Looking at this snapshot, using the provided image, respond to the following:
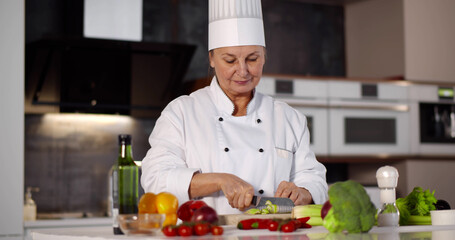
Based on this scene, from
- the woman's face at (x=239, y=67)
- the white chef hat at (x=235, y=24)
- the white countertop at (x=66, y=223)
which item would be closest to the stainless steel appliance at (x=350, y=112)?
the white countertop at (x=66, y=223)

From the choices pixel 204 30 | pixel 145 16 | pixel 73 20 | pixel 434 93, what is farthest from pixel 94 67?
pixel 434 93

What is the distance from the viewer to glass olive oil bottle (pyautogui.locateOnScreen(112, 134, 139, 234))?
1.62m

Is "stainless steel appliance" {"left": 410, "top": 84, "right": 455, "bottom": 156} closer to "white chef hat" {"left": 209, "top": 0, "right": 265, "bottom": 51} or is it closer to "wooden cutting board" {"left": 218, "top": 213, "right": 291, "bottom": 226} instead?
"white chef hat" {"left": 209, "top": 0, "right": 265, "bottom": 51}

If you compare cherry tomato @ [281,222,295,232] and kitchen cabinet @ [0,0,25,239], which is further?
kitchen cabinet @ [0,0,25,239]

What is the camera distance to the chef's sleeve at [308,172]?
2281 millimetres

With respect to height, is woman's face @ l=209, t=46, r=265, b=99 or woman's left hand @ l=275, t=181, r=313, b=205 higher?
woman's face @ l=209, t=46, r=265, b=99

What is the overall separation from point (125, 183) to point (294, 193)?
686 mm

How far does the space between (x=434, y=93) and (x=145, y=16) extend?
2.09 metres

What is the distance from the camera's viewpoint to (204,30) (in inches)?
189

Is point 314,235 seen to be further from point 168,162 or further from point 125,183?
point 168,162

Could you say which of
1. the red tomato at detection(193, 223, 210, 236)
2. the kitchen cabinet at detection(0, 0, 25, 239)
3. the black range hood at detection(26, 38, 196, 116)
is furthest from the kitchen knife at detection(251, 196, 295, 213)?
the black range hood at detection(26, 38, 196, 116)

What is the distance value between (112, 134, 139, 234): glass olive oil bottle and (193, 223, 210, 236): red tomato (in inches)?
9.0

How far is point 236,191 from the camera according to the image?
2.00 meters

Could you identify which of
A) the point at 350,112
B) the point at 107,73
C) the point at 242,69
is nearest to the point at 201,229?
the point at 242,69
